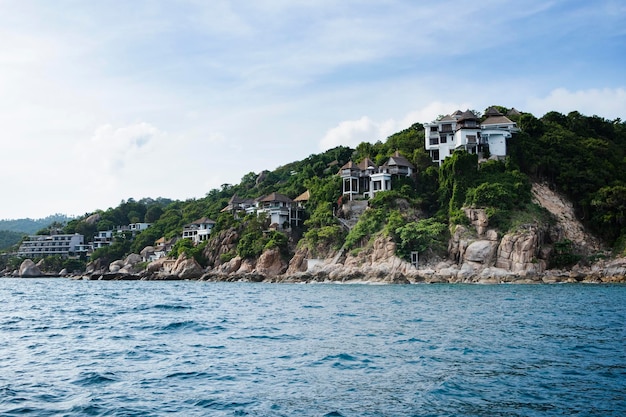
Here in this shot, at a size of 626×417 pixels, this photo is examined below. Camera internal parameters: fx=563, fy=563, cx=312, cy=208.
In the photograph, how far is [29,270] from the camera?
10994cm

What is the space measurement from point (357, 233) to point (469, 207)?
14060mm

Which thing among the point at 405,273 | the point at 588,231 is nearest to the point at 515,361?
the point at 405,273

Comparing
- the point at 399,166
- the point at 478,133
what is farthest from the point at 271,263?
the point at 478,133

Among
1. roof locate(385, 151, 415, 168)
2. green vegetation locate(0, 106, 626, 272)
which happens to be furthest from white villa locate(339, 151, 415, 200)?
green vegetation locate(0, 106, 626, 272)

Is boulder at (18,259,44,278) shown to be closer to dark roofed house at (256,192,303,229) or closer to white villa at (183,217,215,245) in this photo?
white villa at (183,217,215,245)

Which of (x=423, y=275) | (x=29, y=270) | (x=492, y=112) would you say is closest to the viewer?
(x=423, y=275)

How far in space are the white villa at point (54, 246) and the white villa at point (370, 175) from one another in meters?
69.1

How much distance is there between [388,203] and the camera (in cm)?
7262

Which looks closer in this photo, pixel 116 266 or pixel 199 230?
pixel 199 230

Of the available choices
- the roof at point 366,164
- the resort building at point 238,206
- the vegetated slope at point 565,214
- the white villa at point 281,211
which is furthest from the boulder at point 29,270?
the vegetated slope at point 565,214

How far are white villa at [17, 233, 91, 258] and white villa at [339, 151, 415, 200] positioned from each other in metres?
69.1

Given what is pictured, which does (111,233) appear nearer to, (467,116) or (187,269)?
(187,269)

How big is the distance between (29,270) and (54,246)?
41.4 ft

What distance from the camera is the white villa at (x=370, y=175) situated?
250ft
